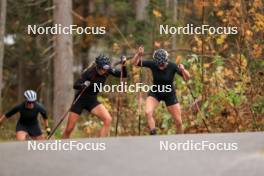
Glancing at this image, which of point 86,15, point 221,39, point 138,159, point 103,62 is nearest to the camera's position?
point 138,159

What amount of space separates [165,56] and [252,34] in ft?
14.4

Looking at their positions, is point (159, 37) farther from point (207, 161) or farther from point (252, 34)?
point (207, 161)

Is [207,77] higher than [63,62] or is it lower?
lower

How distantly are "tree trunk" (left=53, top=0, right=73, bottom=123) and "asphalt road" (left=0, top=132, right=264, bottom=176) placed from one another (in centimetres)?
634

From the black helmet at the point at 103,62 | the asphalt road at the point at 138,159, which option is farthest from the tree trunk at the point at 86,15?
the asphalt road at the point at 138,159

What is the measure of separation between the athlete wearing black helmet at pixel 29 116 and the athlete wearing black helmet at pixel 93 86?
604 millimetres

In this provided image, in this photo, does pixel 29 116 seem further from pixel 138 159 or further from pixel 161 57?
pixel 138 159

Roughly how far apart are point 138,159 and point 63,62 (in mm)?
8359

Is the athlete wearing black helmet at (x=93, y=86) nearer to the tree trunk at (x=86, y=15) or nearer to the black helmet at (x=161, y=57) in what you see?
the black helmet at (x=161, y=57)

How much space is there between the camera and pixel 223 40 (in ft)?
55.6

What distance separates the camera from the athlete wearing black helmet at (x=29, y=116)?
12.8 metres

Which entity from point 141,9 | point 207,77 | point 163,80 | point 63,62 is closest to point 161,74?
point 163,80

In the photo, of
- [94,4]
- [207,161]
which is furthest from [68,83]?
[94,4]

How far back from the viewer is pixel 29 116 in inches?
513
